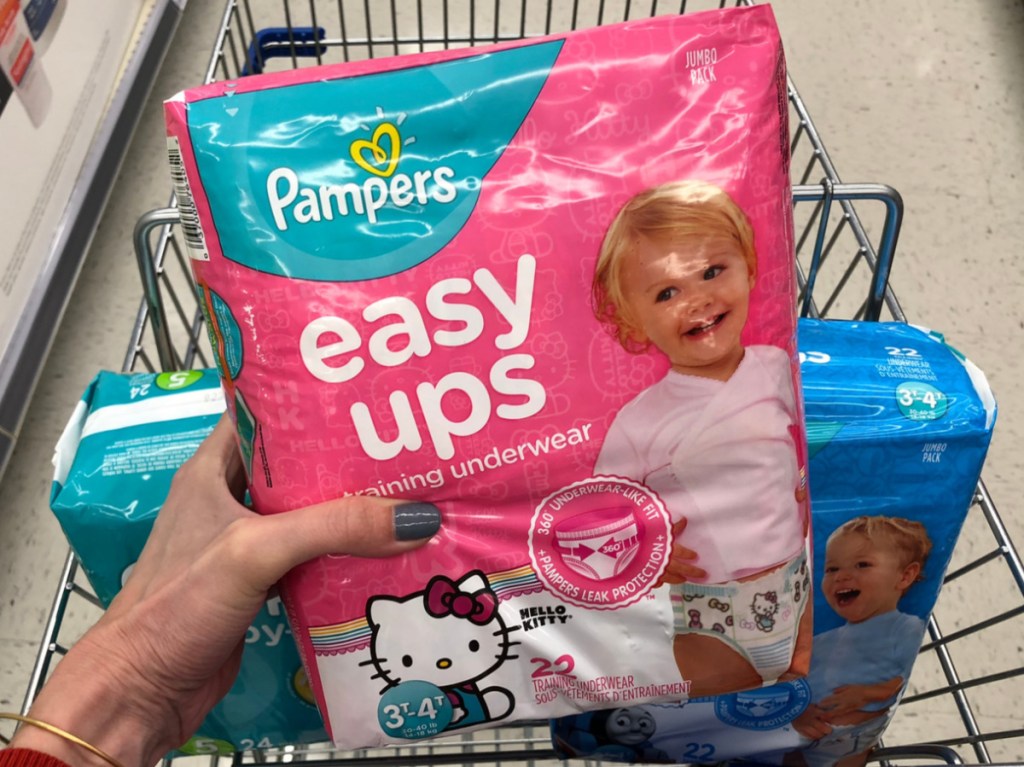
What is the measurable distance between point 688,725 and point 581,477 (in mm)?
329

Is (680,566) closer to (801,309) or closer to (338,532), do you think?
(338,532)

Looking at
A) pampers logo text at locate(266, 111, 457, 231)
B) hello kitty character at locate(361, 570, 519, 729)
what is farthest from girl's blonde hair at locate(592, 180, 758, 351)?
hello kitty character at locate(361, 570, 519, 729)

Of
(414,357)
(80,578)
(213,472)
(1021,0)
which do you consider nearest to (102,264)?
(80,578)

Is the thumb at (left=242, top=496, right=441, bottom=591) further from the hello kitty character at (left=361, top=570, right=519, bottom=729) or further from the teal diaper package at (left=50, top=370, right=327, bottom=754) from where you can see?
the teal diaper package at (left=50, top=370, right=327, bottom=754)

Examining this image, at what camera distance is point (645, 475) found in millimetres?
556

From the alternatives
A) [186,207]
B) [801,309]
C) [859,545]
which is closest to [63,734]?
[186,207]

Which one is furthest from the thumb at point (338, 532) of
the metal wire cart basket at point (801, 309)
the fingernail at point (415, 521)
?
the metal wire cart basket at point (801, 309)

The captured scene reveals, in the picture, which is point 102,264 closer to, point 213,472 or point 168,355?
point 168,355

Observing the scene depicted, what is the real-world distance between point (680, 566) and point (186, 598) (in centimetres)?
33

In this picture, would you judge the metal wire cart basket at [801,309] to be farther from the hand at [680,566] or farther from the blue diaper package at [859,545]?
the hand at [680,566]

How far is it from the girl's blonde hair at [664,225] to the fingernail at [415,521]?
0.54ft

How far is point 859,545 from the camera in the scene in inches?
27.7

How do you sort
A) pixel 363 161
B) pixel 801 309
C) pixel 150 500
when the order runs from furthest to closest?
1. pixel 801 309
2. pixel 150 500
3. pixel 363 161

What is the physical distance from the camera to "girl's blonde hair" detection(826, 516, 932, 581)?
70 centimetres
